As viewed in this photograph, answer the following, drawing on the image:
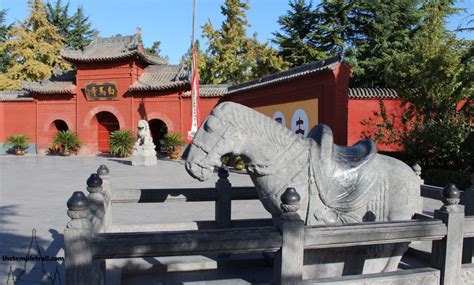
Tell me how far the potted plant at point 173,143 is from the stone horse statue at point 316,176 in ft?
49.1

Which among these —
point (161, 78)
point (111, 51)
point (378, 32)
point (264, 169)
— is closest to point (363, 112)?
point (378, 32)

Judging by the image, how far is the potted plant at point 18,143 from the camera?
18.8 meters

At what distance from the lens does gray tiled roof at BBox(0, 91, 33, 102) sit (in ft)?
65.3

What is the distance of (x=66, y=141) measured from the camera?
18359 millimetres

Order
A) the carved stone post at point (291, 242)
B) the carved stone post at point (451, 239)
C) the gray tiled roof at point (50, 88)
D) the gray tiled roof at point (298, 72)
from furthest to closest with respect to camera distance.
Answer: the gray tiled roof at point (50, 88), the gray tiled roof at point (298, 72), the carved stone post at point (451, 239), the carved stone post at point (291, 242)

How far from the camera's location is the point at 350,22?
21156 mm

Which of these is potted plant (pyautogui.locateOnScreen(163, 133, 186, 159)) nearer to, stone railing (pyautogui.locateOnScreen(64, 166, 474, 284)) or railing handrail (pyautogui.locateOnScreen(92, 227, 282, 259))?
stone railing (pyautogui.locateOnScreen(64, 166, 474, 284))

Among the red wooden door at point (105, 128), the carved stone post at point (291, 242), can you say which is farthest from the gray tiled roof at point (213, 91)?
the carved stone post at point (291, 242)

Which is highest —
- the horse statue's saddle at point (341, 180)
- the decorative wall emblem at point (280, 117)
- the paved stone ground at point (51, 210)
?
the decorative wall emblem at point (280, 117)

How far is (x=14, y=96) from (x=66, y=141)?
4887 millimetres

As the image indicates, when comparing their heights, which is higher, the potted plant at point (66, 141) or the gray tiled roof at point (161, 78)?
the gray tiled roof at point (161, 78)

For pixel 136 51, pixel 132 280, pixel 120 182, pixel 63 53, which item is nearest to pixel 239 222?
pixel 132 280

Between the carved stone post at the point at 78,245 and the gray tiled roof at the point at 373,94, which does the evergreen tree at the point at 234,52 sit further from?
the carved stone post at the point at 78,245

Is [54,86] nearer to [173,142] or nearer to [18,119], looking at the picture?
[18,119]
